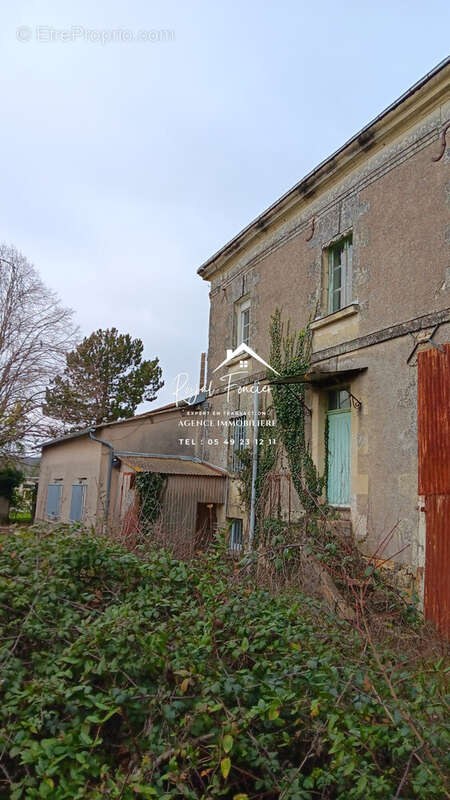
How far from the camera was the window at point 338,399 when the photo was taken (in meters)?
9.09

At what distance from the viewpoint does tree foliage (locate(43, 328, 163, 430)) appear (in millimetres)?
30391

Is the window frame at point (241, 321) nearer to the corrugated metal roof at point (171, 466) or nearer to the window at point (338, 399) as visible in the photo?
the corrugated metal roof at point (171, 466)

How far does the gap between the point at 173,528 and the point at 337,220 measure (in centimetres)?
648

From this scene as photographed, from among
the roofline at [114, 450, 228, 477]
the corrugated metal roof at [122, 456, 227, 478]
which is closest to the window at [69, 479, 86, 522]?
the roofline at [114, 450, 228, 477]

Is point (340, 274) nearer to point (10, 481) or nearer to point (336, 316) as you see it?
point (336, 316)

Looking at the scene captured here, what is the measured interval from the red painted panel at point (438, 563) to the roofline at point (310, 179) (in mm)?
5539

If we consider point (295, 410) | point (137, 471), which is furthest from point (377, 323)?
point (137, 471)

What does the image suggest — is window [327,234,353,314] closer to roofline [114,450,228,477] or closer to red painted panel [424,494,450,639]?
red painted panel [424,494,450,639]

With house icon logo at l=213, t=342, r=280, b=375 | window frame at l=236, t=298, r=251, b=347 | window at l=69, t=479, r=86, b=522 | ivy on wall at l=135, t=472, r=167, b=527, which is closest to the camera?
ivy on wall at l=135, t=472, r=167, b=527

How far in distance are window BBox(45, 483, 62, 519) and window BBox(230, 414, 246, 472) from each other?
543cm

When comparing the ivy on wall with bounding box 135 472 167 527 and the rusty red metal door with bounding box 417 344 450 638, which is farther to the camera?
the ivy on wall with bounding box 135 472 167 527

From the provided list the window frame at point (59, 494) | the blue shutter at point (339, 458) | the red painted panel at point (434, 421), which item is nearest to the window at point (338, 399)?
the blue shutter at point (339, 458)

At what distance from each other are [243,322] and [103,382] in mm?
19654

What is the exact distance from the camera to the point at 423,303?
7.48 meters
